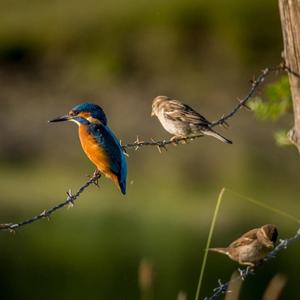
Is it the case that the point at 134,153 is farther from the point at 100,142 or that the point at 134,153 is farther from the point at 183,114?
the point at 100,142

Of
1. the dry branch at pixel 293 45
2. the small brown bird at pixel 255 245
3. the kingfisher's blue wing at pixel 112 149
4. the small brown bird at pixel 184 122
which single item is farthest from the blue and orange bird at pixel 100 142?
the small brown bird at pixel 184 122

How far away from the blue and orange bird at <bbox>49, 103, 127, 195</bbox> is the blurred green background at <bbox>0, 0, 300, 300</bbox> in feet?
18.7

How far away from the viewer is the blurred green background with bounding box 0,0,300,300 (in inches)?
1008

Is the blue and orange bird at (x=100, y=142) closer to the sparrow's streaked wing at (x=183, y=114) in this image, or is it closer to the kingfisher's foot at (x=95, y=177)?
the kingfisher's foot at (x=95, y=177)

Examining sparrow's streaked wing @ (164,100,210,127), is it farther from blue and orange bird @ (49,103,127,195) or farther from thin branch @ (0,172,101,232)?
thin branch @ (0,172,101,232)

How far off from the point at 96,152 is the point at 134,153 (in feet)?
89.9

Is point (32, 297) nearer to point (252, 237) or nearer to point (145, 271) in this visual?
point (252, 237)

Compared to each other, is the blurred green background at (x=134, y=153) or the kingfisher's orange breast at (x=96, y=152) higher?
the kingfisher's orange breast at (x=96, y=152)

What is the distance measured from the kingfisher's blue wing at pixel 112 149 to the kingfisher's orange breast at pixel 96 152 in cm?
3

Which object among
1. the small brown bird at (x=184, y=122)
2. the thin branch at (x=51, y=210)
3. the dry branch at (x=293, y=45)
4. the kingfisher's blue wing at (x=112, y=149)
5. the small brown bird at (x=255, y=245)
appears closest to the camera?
the thin branch at (x=51, y=210)

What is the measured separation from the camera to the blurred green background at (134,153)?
84.0 ft

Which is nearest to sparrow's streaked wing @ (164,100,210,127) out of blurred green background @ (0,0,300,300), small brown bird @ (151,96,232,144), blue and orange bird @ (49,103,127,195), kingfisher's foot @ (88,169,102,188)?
small brown bird @ (151,96,232,144)

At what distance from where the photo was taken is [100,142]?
10.4 m

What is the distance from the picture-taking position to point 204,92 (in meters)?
42.5
